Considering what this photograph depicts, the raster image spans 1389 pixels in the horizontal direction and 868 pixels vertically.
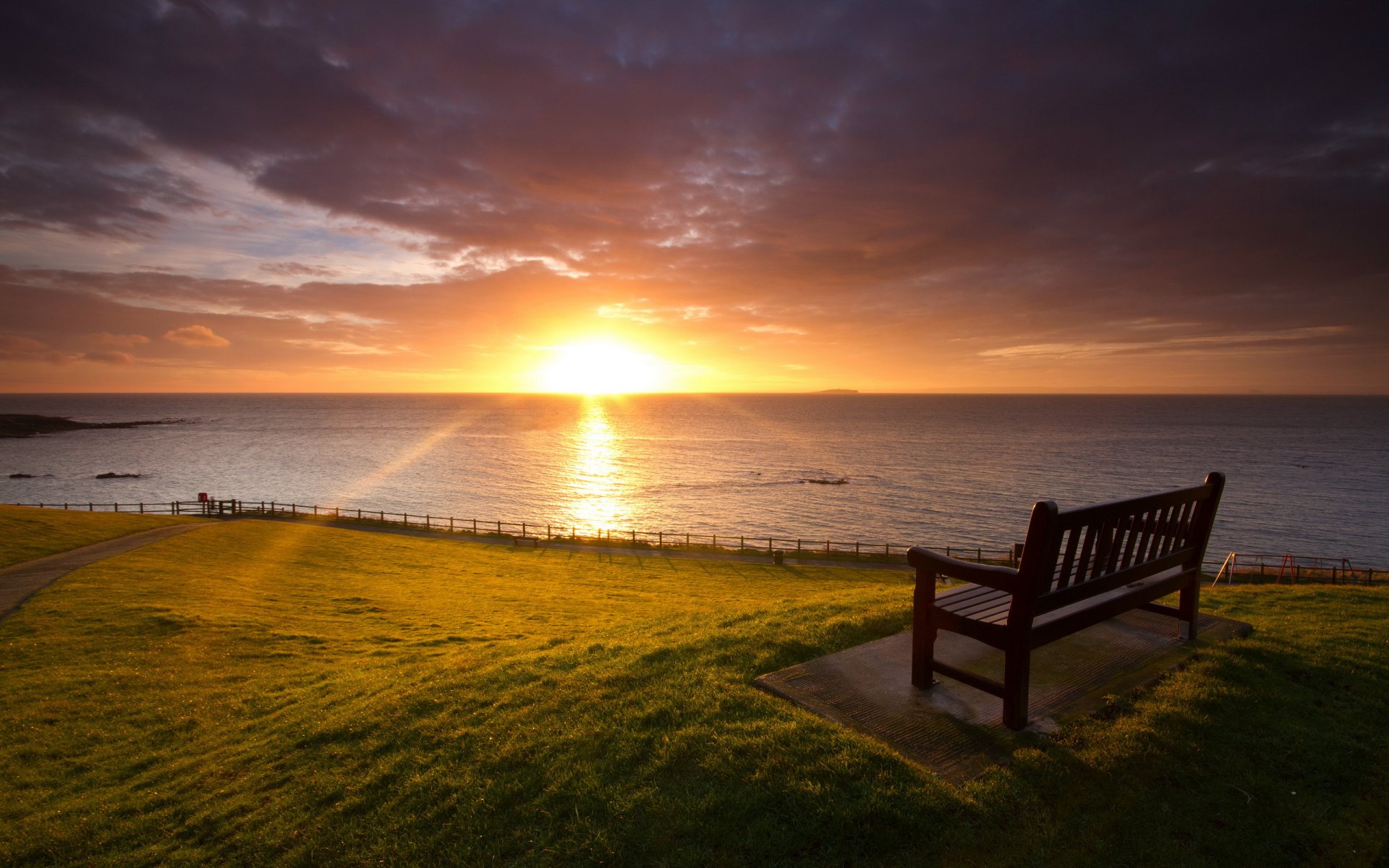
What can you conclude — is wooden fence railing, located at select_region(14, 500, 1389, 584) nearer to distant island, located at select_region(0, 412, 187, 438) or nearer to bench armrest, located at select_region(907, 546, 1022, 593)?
bench armrest, located at select_region(907, 546, 1022, 593)

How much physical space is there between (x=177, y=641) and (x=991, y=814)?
13.8 meters

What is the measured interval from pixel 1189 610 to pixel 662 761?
5.97 meters

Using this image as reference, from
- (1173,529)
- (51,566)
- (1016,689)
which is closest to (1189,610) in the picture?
(1173,529)

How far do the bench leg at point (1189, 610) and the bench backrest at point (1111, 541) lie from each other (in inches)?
9.1

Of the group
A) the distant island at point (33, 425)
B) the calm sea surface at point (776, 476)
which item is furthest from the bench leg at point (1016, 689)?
the distant island at point (33, 425)

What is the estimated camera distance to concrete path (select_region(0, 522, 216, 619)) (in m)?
14.0

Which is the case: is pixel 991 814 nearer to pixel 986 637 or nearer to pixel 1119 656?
pixel 986 637

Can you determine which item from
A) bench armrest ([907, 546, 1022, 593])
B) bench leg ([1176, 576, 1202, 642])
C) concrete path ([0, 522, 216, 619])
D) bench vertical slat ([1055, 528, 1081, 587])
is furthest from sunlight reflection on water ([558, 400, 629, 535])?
bench vertical slat ([1055, 528, 1081, 587])

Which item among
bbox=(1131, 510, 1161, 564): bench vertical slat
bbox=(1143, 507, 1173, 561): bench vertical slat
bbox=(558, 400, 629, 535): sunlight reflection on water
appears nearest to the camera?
bbox=(1131, 510, 1161, 564): bench vertical slat

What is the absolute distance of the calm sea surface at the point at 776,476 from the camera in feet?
169

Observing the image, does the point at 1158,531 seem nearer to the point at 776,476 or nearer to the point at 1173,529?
→ the point at 1173,529

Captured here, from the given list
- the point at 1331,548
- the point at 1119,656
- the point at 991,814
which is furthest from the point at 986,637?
the point at 1331,548

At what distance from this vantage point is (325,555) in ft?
78.8

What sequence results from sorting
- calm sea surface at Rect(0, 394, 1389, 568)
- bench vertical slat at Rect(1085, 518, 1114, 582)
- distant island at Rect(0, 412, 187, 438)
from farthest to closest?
distant island at Rect(0, 412, 187, 438) → calm sea surface at Rect(0, 394, 1389, 568) → bench vertical slat at Rect(1085, 518, 1114, 582)
